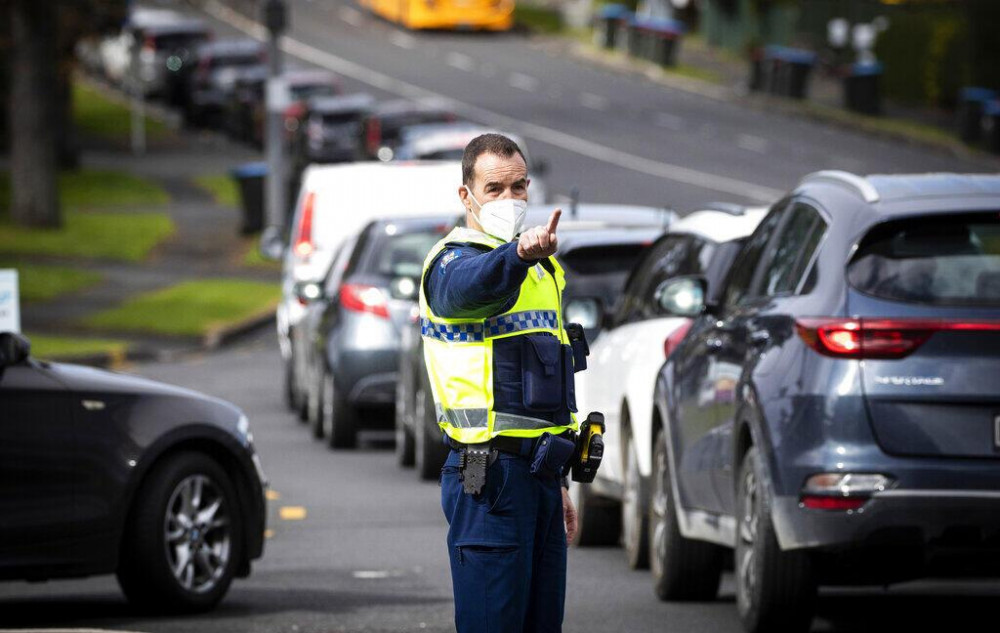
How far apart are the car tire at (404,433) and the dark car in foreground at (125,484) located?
546 cm

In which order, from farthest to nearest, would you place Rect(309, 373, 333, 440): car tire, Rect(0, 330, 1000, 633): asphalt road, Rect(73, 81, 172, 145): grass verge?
Rect(73, 81, 172, 145): grass verge < Rect(309, 373, 333, 440): car tire < Rect(0, 330, 1000, 633): asphalt road

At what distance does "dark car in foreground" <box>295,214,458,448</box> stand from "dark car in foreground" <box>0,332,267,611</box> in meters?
6.53

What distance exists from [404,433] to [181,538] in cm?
624

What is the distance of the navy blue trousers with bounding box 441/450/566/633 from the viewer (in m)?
6.48

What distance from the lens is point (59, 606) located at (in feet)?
35.7

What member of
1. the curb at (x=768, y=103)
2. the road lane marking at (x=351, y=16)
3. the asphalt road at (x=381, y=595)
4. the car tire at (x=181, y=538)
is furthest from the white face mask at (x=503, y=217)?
the road lane marking at (x=351, y=16)

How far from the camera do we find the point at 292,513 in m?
14.4

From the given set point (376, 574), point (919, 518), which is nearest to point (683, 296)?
point (919, 518)

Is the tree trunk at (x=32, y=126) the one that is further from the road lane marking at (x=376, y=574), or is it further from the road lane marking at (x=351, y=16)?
the road lane marking at (x=351, y=16)

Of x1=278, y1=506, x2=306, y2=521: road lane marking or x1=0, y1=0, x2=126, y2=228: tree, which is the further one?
x1=0, y1=0, x2=126, y2=228: tree

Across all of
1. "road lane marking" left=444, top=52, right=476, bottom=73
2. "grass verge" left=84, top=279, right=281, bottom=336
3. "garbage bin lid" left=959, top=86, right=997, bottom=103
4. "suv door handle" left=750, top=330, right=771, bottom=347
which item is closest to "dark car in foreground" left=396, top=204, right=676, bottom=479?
"suv door handle" left=750, top=330, right=771, bottom=347

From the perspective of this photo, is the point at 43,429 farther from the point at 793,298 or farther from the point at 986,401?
the point at 986,401

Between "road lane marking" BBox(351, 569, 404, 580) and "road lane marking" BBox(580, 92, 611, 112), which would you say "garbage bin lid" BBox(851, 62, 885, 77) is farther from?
"road lane marking" BBox(351, 569, 404, 580)

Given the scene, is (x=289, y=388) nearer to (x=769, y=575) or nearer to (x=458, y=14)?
(x=769, y=575)
